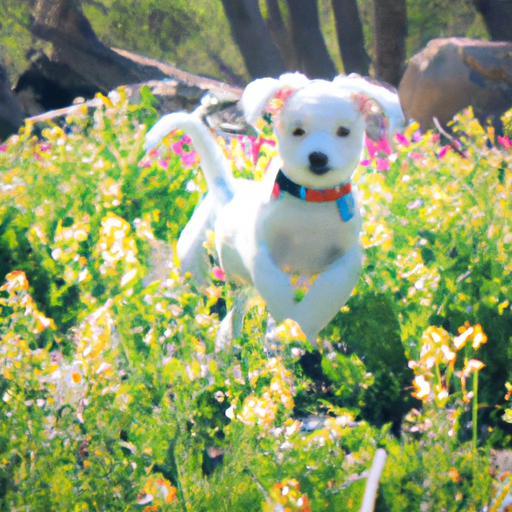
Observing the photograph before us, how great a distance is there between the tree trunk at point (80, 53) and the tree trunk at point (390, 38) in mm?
3065

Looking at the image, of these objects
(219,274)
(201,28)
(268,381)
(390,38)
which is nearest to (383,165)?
(219,274)

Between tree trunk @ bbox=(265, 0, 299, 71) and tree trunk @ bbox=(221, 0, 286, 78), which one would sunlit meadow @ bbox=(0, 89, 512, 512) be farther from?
tree trunk @ bbox=(265, 0, 299, 71)

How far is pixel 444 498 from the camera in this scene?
1.39 metres

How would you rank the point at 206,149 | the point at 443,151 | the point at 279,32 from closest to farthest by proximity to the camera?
the point at 206,149 → the point at 443,151 → the point at 279,32

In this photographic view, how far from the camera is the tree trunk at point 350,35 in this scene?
29.5 feet

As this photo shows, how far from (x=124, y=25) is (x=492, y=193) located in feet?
44.7

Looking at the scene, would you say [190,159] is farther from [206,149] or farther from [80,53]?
[80,53]

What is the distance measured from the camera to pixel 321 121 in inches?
73.5

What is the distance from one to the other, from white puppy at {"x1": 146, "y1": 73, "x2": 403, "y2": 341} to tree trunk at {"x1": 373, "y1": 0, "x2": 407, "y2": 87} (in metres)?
6.67

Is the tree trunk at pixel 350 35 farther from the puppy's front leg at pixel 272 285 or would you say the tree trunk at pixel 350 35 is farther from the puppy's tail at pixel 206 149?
the puppy's front leg at pixel 272 285

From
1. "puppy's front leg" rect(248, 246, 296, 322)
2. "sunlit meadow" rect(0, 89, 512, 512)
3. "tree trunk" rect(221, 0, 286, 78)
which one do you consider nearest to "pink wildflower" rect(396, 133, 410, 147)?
"sunlit meadow" rect(0, 89, 512, 512)

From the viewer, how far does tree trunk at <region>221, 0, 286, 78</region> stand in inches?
357

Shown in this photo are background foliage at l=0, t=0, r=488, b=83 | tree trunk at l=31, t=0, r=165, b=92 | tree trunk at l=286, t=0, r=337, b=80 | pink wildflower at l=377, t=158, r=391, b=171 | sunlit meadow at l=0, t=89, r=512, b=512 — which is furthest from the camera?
background foliage at l=0, t=0, r=488, b=83

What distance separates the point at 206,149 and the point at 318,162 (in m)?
0.83
